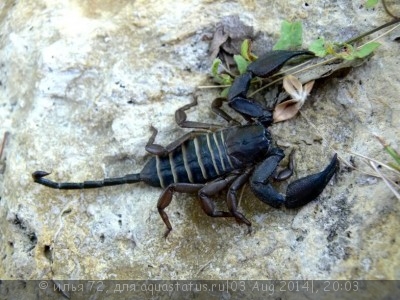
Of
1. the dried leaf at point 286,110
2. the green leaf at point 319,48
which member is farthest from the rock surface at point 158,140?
the green leaf at point 319,48

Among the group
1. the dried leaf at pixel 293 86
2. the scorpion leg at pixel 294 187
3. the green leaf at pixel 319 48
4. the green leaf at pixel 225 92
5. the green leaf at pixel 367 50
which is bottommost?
the scorpion leg at pixel 294 187

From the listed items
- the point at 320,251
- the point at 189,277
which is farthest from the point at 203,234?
the point at 320,251

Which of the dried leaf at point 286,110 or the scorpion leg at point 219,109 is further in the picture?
the scorpion leg at point 219,109

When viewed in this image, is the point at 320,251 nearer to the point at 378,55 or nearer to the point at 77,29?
the point at 378,55

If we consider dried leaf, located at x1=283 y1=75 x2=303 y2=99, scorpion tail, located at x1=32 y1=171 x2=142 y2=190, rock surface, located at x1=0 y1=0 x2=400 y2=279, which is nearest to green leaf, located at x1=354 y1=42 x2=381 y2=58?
rock surface, located at x1=0 y1=0 x2=400 y2=279

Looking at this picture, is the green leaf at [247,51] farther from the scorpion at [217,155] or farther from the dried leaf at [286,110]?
the dried leaf at [286,110]

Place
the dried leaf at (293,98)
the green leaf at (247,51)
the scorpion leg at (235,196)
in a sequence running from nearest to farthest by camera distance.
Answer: the scorpion leg at (235,196), the dried leaf at (293,98), the green leaf at (247,51)

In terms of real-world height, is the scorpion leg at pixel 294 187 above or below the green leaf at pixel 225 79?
below
